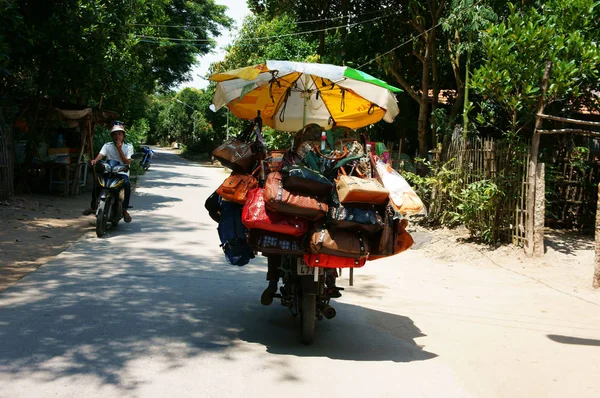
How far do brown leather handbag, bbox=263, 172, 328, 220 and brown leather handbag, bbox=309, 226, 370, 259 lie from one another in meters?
0.15

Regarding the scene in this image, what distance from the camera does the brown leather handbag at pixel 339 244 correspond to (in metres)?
4.46

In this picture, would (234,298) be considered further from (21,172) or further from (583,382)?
(21,172)

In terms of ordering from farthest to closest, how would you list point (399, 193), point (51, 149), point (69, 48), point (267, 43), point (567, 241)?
1. point (267, 43)
2. point (51, 149)
3. point (69, 48)
4. point (567, 241)
5. point (399, 193)

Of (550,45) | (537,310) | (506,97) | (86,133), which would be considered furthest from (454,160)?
(86,133)

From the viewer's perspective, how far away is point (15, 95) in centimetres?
1304

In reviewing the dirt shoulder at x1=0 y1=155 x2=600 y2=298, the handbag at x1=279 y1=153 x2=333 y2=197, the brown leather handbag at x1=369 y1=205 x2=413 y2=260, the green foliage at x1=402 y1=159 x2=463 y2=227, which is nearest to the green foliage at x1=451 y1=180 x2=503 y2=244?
the dirt shoulder at x1=0 y1=155 x2=600 y2=298

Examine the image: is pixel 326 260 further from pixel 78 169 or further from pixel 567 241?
pixel 78 169

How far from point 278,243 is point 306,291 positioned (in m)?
0.53

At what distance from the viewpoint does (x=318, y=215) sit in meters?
4.49

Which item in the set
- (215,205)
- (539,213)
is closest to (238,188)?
(215,205)

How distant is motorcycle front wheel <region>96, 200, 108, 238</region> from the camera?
30.7 feet

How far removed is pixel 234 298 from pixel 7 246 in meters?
4.00

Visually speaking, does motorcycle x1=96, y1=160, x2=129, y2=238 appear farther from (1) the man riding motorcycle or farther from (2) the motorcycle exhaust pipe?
(2) the motorcycle exhaust pipe

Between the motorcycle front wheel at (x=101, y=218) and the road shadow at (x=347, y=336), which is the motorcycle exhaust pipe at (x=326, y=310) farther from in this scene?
the motorcycle front wheel at (x=101, y=218)
